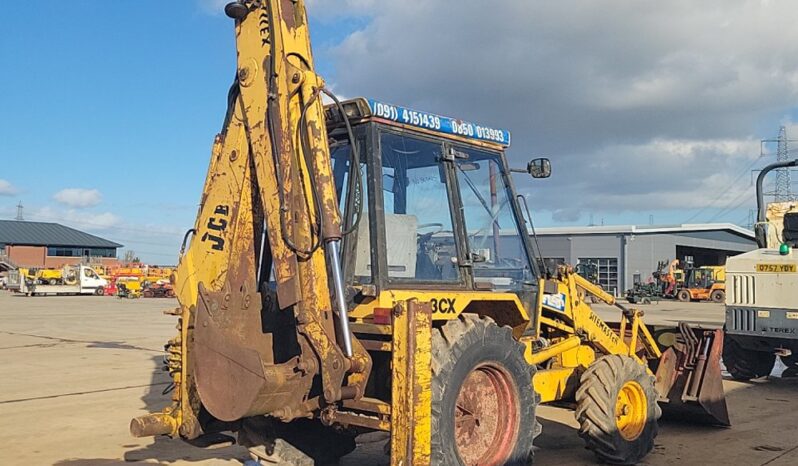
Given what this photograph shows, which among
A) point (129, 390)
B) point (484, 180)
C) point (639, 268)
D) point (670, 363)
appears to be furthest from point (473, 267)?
point (639, 268)

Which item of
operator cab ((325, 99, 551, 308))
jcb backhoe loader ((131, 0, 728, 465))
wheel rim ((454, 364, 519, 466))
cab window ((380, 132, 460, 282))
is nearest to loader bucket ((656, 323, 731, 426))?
jcb backhoe loader ((131, 0, 728, 465))

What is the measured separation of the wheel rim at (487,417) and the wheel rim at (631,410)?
1724mm

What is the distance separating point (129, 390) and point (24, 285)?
128 feet

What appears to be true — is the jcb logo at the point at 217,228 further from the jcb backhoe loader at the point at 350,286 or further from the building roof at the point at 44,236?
the building roof at the point at 44,236

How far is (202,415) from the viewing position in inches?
207

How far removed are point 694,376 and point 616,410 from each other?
5.57 feet

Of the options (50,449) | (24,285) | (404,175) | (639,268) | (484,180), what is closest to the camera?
(404,175)

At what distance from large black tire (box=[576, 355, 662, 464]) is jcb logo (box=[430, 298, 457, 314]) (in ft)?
5.73

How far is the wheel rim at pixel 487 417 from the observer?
5457 mm

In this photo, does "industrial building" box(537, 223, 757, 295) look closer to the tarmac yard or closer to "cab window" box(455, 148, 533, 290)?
the tarmac yard

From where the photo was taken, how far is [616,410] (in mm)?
6844

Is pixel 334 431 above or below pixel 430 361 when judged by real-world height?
below

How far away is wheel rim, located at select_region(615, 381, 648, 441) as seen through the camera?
6957mm

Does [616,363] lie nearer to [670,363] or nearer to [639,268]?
[670,363]
